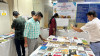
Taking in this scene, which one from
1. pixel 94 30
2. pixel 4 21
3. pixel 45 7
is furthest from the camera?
pixel 45 7

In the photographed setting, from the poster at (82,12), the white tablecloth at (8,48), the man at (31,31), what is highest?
the poster at (82,12)

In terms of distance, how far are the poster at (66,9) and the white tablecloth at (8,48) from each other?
1.87 m

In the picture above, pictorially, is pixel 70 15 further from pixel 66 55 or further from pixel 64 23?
pixel 66 55

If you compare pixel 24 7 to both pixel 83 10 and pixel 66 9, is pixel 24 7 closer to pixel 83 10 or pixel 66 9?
pixel 66 9

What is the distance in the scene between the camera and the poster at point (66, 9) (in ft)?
10.9

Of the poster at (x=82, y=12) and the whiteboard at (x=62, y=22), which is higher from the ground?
the poster at (x=82, y=12)

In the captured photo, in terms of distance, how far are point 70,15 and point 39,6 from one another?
1.21 m

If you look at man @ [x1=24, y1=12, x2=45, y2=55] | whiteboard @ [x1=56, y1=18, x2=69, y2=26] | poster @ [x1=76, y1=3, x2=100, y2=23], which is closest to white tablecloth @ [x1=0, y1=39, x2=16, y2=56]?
man @ [x1=24, y1=12, x2=45, y2=55]

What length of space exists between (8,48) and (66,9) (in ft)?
7.29

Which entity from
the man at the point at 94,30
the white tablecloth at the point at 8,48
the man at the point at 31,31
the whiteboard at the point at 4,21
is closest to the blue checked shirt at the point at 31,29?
the man at the point at 31,31

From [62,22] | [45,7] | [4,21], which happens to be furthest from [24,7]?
[62,22]

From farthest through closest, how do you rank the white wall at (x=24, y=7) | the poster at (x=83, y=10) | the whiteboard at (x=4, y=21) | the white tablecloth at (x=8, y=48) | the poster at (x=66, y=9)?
1. the white wall at (x=24, y=7)
2. the poster at (x=66, y=9)
3. the poster at (x=83, y=10)
4. the whiteboard at (x=4, y=21)
5. the white tablecloth at (x=8, y=48)

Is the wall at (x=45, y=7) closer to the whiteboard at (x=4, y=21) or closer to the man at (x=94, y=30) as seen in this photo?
the whiteboard at (x=4, y=21)

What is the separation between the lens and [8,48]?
225 cm
